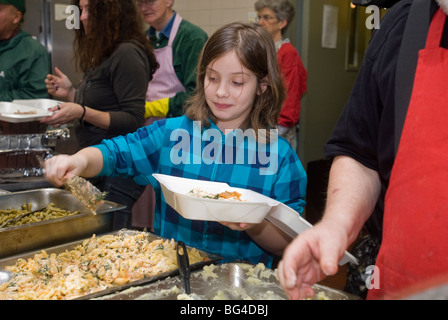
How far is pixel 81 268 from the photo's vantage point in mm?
1355

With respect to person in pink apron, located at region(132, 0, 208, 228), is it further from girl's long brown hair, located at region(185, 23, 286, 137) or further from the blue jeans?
girl's long brown hair, located at region(185, 23, 286, 137)

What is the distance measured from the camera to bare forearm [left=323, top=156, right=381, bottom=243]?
3.09 feet

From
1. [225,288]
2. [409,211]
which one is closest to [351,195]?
[409,211]

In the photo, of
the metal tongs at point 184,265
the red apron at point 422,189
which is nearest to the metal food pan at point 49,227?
the metal tongs at point 184,265

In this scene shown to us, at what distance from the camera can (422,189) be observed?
0.81m

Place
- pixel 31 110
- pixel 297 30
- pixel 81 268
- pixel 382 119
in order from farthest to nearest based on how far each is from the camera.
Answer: pixel 297 30
pixel 31 110
pixel 81 268
pixel 382 119

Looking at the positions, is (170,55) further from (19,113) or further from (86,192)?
(86,192)

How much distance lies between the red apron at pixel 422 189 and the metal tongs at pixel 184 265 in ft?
1.58

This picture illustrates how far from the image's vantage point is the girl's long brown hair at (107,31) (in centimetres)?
246

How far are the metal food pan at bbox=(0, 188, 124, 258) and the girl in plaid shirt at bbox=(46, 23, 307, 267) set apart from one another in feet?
0.55

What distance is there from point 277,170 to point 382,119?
631mm

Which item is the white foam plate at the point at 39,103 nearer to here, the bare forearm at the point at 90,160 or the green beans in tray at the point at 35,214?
the green beans in tray at the point at 35,214

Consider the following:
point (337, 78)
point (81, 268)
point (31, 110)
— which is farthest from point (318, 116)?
point (81, 268)
